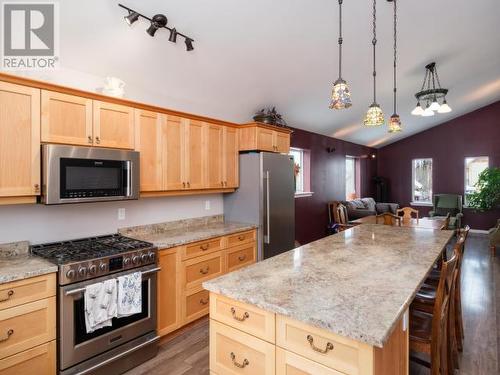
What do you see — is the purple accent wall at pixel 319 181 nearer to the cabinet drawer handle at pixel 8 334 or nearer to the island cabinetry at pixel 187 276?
→ the island cabinetry at pixel 187 276

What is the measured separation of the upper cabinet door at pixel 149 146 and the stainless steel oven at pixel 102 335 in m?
0.83

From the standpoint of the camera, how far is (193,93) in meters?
3.48

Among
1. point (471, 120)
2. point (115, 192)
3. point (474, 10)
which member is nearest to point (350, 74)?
point (474, 10)

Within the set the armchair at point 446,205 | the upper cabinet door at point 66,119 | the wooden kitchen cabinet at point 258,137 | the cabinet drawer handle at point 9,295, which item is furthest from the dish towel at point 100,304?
the armchair at point 446,205

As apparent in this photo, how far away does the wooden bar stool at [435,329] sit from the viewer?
161cm

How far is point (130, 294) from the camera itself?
223 cm

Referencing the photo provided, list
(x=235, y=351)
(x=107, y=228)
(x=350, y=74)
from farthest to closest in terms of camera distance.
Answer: (x=350, y=74)
(x=107, y=228)
(x=235, y=351)

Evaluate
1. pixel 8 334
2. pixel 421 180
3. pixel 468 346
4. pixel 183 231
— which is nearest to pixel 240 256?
pixel 183 231

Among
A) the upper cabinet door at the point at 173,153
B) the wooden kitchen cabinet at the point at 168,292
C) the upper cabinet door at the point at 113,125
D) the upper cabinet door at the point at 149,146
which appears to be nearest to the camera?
the upper cabinet door at the point at 113,125

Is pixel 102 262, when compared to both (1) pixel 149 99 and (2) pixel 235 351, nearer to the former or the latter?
(2) pixel 235 351

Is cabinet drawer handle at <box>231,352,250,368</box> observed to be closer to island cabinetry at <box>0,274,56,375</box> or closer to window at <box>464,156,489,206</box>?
island cabinetry at <box>0,274,56,375</box>

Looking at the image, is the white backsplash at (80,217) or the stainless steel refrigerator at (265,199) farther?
the stainless steel refrigerator at (265,199)

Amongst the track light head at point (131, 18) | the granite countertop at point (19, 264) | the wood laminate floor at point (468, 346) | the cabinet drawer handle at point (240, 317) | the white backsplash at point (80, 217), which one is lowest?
the wood laminate floor at point (468, 346)

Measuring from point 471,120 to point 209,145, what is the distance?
7.85 metres
